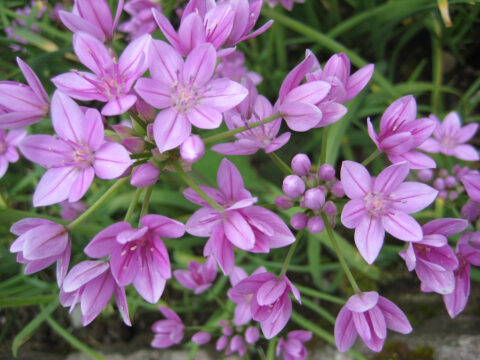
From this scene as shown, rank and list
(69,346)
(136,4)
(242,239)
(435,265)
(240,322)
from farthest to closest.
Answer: (69,346) < (136,4) < (240,322) < (435,265) < (242,239)

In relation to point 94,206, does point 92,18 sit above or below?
above

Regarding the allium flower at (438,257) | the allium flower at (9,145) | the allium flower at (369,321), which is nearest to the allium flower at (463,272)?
the allium flower at (438,257)

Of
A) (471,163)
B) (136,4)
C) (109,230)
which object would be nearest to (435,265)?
(109,230)

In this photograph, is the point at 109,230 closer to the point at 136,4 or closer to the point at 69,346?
the point at 136,4

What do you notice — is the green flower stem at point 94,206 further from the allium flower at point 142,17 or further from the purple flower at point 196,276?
the allium flower at point 142,17

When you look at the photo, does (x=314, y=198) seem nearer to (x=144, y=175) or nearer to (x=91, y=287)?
(x=144, y=175)

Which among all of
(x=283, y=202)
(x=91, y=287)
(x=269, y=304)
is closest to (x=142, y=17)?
(x=283, y=202)
